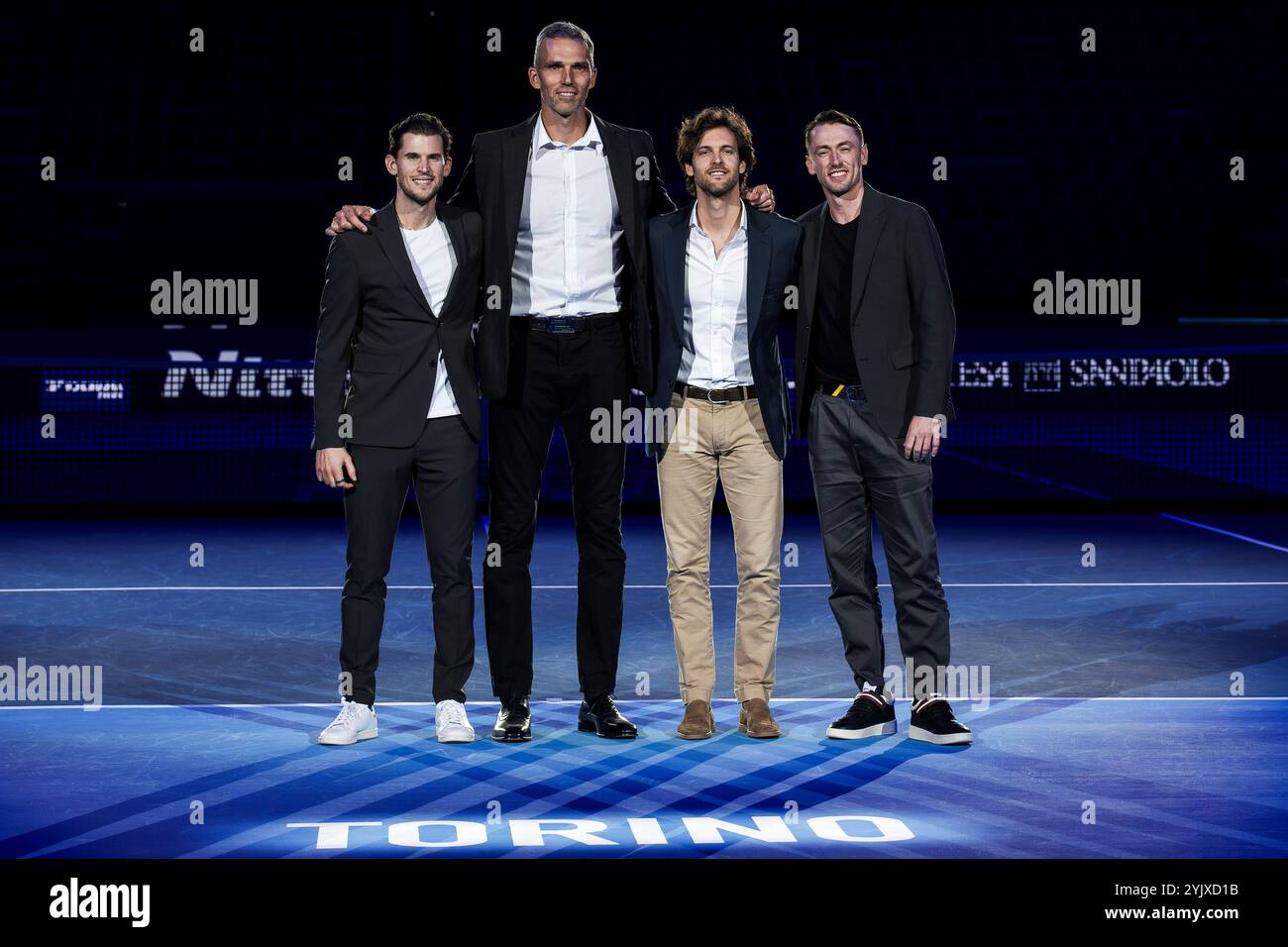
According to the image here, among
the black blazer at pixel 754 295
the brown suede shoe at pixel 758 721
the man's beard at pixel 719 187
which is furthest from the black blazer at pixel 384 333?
the brown suede shoe at pixel 758 721

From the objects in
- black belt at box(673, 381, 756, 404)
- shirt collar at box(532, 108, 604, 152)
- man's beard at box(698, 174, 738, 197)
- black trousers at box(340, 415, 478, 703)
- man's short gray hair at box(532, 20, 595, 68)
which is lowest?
black trousers at box(340, 415, 478, 703)

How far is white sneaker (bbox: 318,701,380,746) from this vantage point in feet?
17.1

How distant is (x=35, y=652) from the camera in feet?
22.7

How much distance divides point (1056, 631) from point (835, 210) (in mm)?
2887

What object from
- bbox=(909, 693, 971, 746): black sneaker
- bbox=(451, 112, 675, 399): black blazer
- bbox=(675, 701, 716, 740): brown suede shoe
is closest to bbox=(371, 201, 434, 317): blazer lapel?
bbox=(451, 112, 675, 399): black blazer

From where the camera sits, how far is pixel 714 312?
520 cm

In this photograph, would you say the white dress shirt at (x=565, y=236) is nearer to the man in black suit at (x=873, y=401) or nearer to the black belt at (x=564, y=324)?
the black belt at (x=564, y=324)

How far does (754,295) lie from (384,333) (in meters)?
1.16

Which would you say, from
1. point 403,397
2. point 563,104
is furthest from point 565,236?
point 403,397

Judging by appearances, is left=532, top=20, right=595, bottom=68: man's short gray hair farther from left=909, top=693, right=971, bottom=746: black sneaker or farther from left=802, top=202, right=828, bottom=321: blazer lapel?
left=909, top=693, right=971, bottom=746: black sneaker

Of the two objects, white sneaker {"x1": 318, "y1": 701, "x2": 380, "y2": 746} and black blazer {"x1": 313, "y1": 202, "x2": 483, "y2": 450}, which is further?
white sneaker {"x1": 318, "y1": 701, "x2": 380, "y2": 746}

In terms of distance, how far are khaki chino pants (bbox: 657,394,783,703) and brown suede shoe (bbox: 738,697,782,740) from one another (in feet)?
0.11

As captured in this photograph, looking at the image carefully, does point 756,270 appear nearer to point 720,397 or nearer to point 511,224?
point 720,397

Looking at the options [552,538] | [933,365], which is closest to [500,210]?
[933,365]
